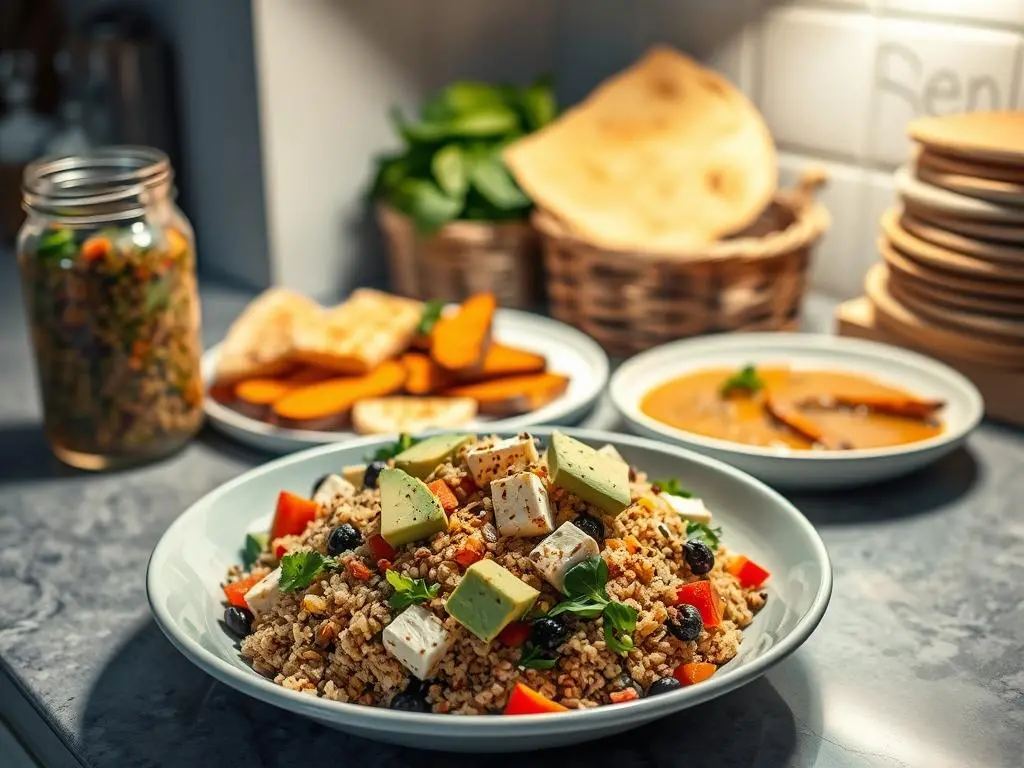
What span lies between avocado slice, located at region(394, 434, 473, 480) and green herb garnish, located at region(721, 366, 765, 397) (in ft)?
1.71

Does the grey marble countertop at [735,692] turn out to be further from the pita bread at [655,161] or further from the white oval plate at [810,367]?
Answer: the pita bread at [655,161]

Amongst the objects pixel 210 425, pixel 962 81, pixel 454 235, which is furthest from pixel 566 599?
pixel 962 81

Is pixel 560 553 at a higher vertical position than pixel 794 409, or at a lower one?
higher

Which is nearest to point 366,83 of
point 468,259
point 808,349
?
point 468,259

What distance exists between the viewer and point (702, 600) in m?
0.98

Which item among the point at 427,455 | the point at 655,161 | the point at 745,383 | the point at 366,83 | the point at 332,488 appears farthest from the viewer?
the point at 366,83

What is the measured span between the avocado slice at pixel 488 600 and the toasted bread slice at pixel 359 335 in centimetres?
66

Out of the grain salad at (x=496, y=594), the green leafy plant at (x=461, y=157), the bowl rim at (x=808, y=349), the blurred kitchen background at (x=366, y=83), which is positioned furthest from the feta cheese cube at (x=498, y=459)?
the blurred kitchen background at (x=366, y=83)

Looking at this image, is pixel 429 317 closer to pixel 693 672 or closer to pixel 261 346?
pixel 261 346

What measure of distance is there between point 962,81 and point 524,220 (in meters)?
0.65

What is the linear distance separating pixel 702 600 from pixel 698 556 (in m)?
0.04

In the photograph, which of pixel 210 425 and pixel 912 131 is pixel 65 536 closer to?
pixel 210 425

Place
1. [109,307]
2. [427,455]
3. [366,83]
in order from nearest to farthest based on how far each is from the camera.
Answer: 1. [427,455]
2. [109,307]
3. [366,83]

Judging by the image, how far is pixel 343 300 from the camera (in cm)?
205
